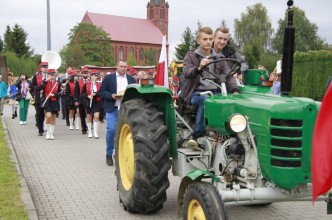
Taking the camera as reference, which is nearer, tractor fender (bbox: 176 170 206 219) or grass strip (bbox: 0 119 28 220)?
tractor fender (bbox: 176 170 206 219)

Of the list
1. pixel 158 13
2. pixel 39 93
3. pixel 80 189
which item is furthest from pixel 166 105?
pixel 158 13

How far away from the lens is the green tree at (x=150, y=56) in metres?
109

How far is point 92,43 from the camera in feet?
286

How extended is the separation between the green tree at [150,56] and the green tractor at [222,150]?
4020 inches

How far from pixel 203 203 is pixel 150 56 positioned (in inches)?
4125

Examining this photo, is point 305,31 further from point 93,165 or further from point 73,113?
point 93,165

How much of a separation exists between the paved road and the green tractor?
1.64ft

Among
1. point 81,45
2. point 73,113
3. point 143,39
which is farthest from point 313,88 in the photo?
point 143,39

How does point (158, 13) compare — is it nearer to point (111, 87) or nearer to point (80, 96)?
point (80, 96)

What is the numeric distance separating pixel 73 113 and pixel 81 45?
70.3 meters

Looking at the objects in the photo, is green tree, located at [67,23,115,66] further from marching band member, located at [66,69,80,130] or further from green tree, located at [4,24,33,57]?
marching band member, located at [66,69,80,130]

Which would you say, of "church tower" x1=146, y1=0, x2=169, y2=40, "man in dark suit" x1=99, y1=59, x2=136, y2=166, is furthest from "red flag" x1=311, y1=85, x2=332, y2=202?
"church tower" x1=146, y1=0, x2=169, y2=40

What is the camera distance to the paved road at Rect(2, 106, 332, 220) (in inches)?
243

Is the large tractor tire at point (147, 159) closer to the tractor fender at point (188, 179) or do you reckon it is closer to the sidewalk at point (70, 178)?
the sidewalk at point (70, 178)
